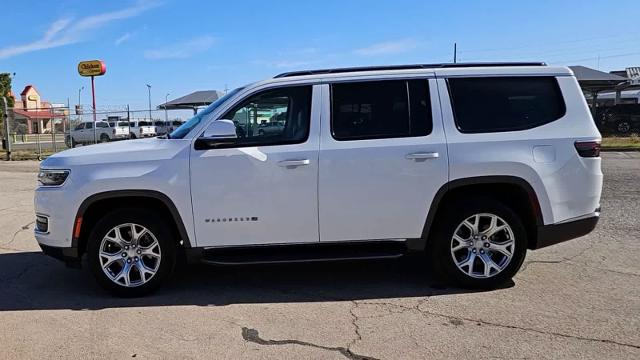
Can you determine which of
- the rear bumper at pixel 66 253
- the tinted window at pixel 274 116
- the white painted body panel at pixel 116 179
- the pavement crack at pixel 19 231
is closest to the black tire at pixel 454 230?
the tinted window at pixel 274 116

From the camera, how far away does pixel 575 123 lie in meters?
5.13

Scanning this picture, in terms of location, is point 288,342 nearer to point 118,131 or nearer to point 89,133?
point 89,133

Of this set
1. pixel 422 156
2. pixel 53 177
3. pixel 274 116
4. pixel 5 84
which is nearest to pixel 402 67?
pixel 422 156

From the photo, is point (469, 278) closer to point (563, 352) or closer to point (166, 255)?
point (563, 352)

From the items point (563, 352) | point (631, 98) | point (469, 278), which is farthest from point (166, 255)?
point (631, 98)

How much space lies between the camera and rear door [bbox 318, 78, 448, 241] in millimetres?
4984

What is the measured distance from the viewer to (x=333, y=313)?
4660 mm

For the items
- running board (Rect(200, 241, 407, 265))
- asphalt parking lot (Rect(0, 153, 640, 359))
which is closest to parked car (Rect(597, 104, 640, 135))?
asphalt parking lot (Rect(0, 153, 640, 359))

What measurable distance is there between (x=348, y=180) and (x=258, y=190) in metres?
0.81

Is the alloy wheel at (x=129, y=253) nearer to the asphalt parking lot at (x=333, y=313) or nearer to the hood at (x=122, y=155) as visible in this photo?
the asphalt parking lot at (x=333, y=313)

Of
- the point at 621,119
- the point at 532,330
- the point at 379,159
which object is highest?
the point at 621,119

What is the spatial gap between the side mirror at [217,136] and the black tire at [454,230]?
81.8 inches

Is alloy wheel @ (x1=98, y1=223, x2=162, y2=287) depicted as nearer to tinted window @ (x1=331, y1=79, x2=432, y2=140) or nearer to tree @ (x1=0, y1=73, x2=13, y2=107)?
tinted window @ (x1=331, y1=79, x2=432, y2=140)

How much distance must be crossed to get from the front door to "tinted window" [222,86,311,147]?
0.02 metres
